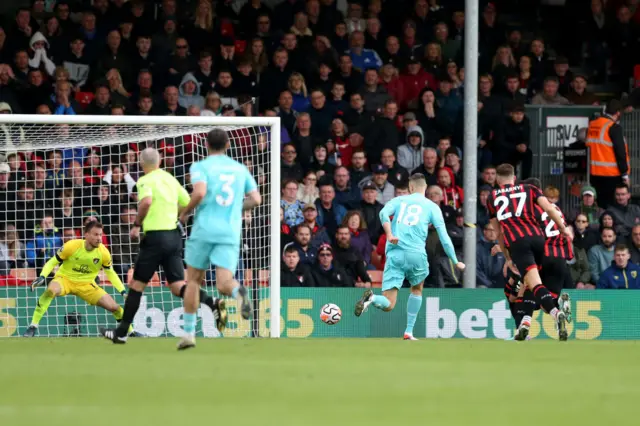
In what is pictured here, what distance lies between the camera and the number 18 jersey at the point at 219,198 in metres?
10.3

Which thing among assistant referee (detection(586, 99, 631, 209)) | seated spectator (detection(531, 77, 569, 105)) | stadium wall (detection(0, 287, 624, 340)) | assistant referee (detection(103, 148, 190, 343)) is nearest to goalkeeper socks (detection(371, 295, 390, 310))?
stadium wall (detection(0, 287, 624, 340))

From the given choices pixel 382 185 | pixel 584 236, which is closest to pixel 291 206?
pixel 382 185

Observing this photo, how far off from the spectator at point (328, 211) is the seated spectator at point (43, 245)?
3.65 meters

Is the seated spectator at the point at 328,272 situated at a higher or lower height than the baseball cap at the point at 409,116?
lower

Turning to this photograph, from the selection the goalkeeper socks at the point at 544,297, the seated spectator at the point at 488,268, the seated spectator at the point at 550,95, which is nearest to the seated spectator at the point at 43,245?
the seated spectator at the point at 488,268

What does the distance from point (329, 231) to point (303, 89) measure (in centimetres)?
253

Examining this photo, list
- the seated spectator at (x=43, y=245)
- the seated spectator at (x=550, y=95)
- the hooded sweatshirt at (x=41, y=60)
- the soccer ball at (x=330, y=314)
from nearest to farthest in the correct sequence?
the soccer ball at (x=330, y=314), the seated spectator at (x=43, y=245), the hooded sweatshirt at (x=41, y=60), the seated spectator at (x=550, y=95)

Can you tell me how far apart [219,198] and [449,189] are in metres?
8.65

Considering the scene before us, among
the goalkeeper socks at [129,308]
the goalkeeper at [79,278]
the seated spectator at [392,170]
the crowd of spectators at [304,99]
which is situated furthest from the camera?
the seated spectator at [392,170]

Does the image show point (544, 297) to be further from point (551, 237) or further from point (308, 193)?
point (308, 193)

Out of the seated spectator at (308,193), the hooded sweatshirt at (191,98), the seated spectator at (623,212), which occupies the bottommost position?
the seated spectator at (623,212)

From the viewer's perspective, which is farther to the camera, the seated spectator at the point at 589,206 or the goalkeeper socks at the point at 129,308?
the seated spectator at the point at 589,206

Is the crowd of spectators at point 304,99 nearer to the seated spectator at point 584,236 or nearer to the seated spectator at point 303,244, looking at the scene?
the seated spectator at point 303,244

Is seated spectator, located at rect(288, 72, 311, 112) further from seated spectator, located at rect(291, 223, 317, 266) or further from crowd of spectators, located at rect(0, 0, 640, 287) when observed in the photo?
seated spectator, located at rect(291, 223, 317, 266)
